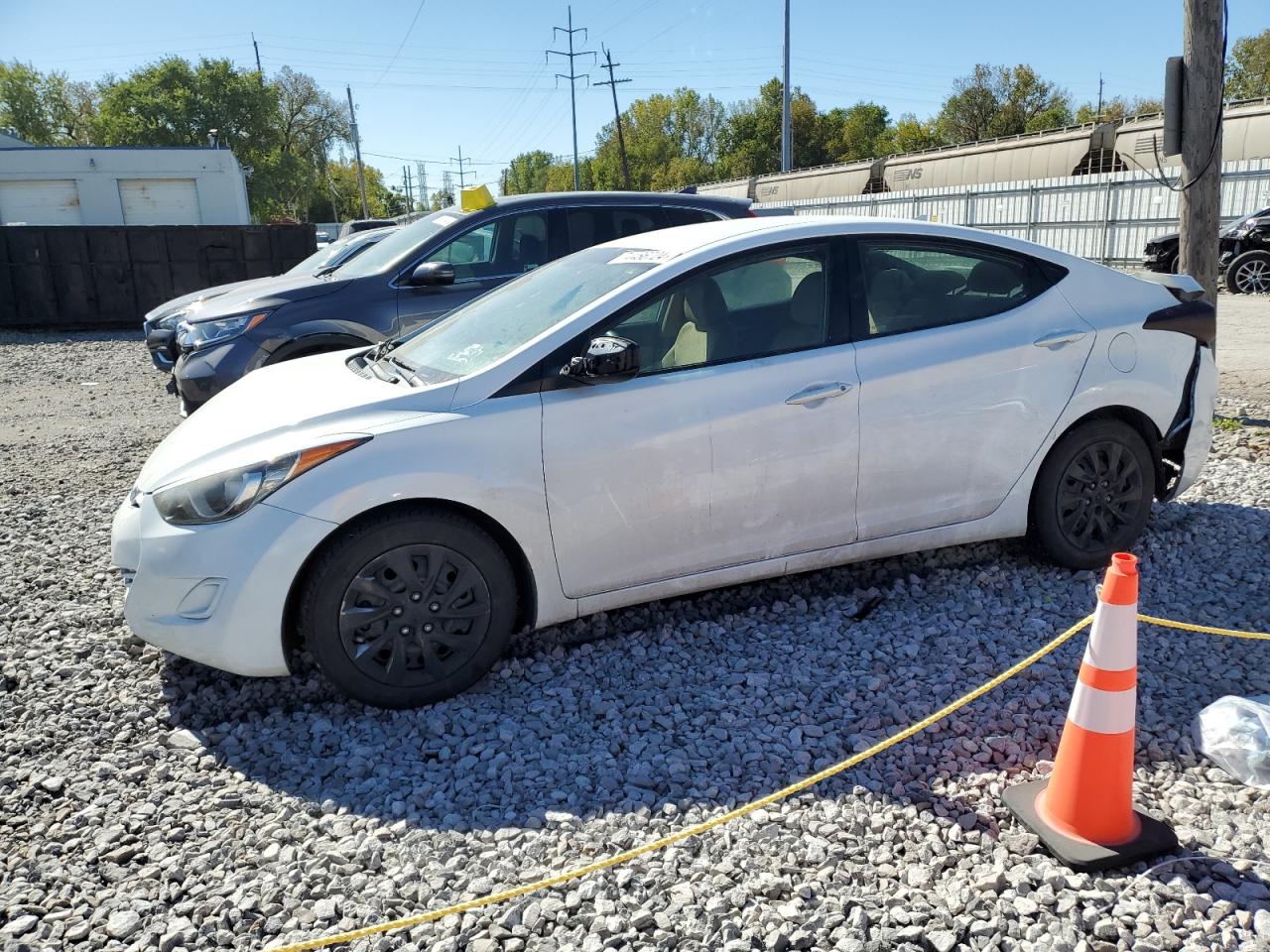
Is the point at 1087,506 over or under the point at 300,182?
under

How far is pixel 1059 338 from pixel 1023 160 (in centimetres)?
2999

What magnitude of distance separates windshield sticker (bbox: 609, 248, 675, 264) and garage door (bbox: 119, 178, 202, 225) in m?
45.5

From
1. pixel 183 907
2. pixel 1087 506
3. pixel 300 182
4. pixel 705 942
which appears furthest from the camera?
pixel 300 182

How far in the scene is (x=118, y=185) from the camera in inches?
1688

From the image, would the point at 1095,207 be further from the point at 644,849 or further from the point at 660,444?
the point at 644,849

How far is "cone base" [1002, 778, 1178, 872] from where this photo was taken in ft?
8.43

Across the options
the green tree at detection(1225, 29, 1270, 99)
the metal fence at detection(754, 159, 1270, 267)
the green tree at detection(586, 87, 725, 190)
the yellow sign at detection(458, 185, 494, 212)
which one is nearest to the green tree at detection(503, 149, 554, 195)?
the green tree at detection(586, 87, 725, 190)

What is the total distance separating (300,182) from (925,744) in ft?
255

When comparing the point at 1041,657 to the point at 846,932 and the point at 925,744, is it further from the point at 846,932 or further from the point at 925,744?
the point at 846,932

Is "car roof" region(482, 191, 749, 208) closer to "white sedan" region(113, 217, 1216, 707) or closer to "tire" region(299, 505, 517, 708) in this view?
"white sedan" region(113, 217, 1216, 707)

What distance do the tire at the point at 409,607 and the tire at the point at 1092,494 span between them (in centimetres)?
248

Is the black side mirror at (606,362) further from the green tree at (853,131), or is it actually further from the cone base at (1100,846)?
the green tree at (853,131)

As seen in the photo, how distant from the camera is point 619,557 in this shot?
3.70 m

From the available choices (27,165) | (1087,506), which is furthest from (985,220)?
(27,165)
